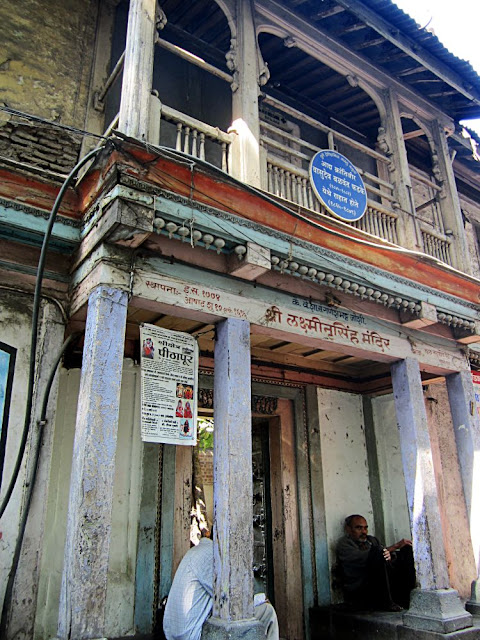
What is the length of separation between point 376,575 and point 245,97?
5575 mm

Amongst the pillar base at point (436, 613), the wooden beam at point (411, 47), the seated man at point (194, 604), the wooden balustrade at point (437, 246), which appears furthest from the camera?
the wooden balustrade at point (437, 246)

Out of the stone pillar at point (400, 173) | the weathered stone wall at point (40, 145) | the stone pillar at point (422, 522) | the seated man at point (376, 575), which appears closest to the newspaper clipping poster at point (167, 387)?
the weathered stone wall at point (40, 145)

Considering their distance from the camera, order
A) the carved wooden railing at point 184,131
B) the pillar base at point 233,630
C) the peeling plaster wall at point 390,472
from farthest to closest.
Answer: the peeling plaster wall at point 390,472 → the carved wooden railing at point 184,131 → the pillar base at point 233,630

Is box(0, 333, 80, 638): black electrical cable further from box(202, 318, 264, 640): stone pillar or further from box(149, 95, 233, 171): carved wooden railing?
box(149, 95, 233, 171): carved wooden railing

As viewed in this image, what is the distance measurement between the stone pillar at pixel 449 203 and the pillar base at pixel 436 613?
13.2 feet

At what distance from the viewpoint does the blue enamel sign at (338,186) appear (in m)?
5.84

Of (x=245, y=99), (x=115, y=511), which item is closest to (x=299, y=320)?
(x=245, y=99)

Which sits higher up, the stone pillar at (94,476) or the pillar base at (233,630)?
the stone pillar at (94,476)

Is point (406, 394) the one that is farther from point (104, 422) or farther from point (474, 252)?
point (474, 252)

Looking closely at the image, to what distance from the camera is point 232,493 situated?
418cm

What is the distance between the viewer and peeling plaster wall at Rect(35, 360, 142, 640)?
468cm

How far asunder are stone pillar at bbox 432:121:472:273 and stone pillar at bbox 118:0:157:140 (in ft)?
15.1

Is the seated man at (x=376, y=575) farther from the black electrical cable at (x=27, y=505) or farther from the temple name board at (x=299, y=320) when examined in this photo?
the black electrical cable at (x=27, y=505)

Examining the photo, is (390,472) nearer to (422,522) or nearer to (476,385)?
(476,385)
